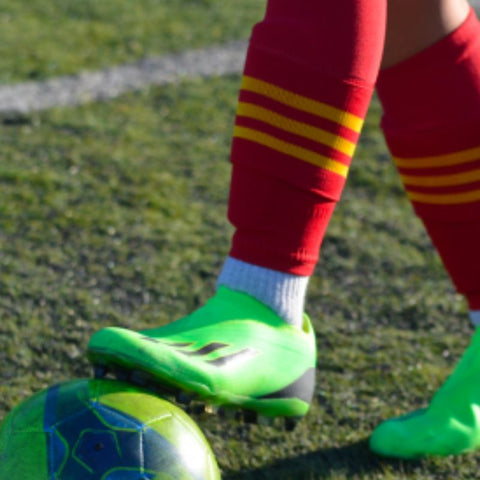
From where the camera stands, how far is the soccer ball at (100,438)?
150 centimetres

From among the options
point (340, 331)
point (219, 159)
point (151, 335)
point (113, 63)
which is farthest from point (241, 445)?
point (113, 63)

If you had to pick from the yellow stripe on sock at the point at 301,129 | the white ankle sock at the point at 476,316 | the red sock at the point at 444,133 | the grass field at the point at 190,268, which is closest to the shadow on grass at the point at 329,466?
the grass field at the point at 190,268

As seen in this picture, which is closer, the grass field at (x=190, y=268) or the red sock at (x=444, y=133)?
the red sock at (x=444, y=133)

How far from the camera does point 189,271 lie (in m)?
2.83

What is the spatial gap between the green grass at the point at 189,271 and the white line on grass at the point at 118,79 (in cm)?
16

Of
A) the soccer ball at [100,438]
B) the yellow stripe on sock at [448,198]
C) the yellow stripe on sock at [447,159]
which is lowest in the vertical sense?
the soccer ball at [100,438]

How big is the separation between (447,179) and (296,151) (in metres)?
0.48

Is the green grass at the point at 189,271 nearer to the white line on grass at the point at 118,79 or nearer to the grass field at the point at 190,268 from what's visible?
the grass field at the point at 190,268

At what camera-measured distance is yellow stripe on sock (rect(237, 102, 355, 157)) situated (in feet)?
5.56

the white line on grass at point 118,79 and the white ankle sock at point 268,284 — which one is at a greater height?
the white ankle sock at point 268,284

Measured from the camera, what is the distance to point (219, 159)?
143 inches

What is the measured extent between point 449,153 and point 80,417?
0.98m

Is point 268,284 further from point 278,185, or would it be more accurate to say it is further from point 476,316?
point 476,316

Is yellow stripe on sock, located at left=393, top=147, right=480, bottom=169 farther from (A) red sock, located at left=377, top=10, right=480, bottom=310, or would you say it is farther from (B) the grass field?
(B) the grass field
